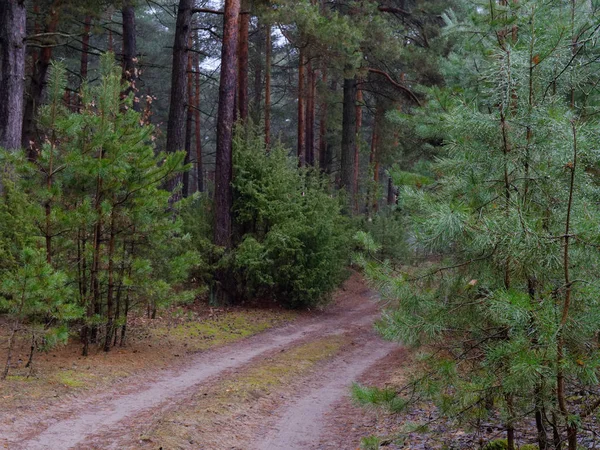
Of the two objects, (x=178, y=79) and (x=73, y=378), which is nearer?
(x=73, y=378)

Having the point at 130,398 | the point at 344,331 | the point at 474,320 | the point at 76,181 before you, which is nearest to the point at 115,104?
the point at 76,181

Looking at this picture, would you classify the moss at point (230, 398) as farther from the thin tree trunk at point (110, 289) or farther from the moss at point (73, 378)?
the thin tree trunk at point (110, 289)

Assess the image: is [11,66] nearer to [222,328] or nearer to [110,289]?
[110,289]

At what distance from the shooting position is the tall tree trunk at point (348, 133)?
21.1 m

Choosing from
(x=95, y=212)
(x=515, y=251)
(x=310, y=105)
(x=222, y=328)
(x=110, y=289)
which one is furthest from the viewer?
(x=310, y=105)

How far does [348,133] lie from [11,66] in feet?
43.1

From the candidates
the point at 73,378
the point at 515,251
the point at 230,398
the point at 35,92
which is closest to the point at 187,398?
the point at 230,398

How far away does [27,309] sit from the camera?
23.0 feet

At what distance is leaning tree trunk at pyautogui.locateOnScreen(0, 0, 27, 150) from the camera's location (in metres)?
10.8

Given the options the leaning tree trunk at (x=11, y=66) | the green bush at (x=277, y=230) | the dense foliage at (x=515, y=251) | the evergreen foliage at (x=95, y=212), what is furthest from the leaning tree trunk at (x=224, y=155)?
the dense foliage at (x=515, y=251)

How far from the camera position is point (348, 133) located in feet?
71.1

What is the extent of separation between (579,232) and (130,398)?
232 inches

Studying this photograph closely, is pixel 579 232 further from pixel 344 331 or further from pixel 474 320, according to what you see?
pixel 344 331

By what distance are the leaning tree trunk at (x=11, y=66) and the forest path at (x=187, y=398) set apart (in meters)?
5.68
